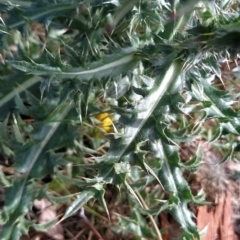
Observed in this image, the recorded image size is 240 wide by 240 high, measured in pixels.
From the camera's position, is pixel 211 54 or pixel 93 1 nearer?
pixel 211 54

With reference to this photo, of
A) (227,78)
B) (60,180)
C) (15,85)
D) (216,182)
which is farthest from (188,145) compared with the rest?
(15,85)

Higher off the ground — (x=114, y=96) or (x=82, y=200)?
(x=114, y=96)

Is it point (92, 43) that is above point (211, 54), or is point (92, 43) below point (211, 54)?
below

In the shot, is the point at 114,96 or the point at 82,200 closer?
the point at 82,200

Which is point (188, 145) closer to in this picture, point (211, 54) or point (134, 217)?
point (134, 217)

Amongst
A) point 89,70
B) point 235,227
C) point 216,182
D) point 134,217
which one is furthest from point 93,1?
point 235,227

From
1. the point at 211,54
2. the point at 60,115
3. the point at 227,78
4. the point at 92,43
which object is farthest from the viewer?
the point at 227,78

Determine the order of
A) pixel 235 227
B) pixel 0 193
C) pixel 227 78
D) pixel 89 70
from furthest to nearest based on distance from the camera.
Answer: pixel 227 78 < pixel 235 227 < pixel 0 193 < pixel 89 70

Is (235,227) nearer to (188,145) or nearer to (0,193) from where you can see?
(188,145)

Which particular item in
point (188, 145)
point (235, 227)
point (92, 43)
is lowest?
point (235, 227)
